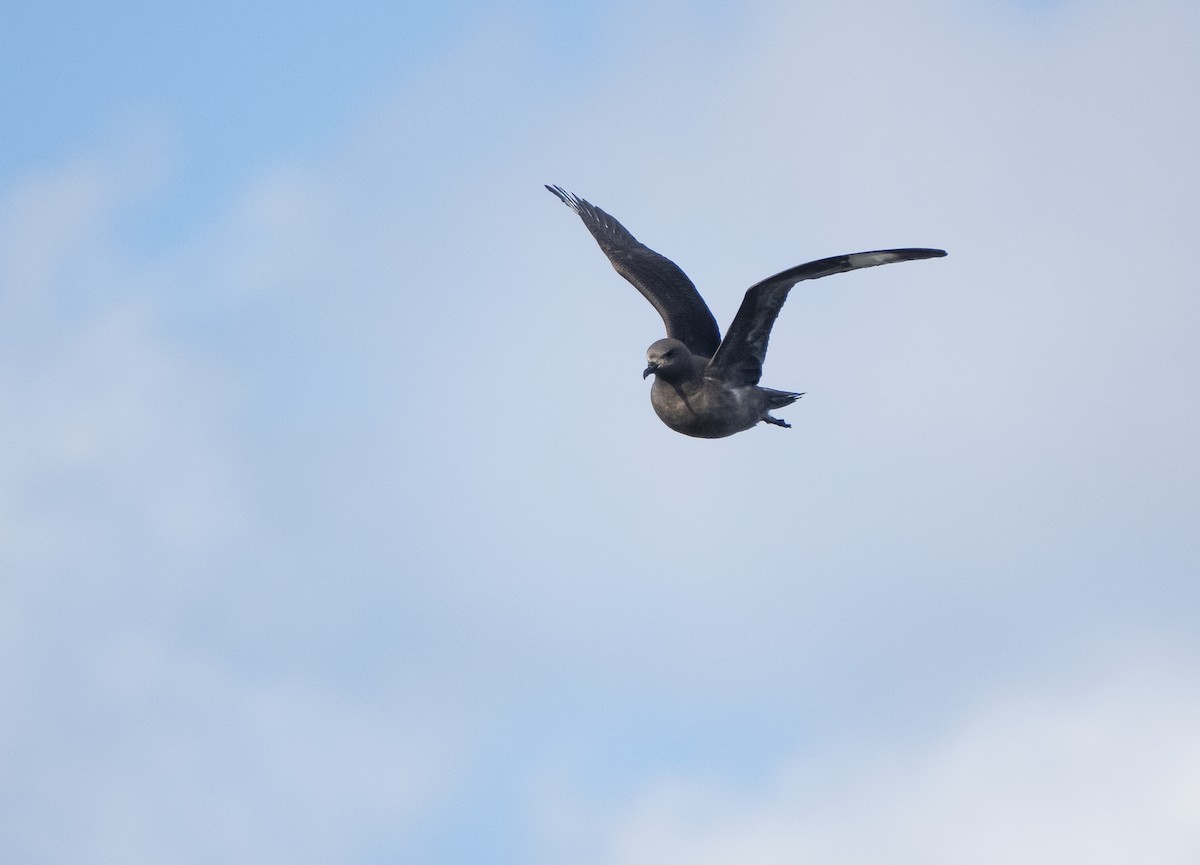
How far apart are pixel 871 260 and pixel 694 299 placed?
5.50 m

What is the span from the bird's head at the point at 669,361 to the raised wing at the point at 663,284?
2206mm

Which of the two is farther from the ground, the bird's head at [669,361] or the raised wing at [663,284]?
the raised wing at [663,284]

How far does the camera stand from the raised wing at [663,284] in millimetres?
24359

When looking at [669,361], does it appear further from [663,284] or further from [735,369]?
[663,284]

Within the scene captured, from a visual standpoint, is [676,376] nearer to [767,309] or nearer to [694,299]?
[767,309]

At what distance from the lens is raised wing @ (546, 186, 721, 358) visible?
959 inches

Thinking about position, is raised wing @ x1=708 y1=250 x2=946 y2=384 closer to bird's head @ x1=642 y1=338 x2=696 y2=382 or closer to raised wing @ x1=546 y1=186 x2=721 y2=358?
bird's head @ x1=642 y1=338 x2=696 y2=382

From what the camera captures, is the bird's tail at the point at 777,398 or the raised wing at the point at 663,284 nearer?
the bird's tail at the point at 777,398

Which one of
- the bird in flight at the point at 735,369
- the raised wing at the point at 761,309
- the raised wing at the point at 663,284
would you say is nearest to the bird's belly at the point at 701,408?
the bird in flight at the point at 735,369

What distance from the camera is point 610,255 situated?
2664 centimetres

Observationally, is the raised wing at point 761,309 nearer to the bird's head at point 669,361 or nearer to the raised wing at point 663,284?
the bird's head at point 669,361

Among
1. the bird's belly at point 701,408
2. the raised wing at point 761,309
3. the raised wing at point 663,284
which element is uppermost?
the raised wing at point 663,284

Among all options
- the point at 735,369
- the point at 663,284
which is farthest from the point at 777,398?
the point at 663,284

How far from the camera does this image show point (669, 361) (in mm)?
21219
